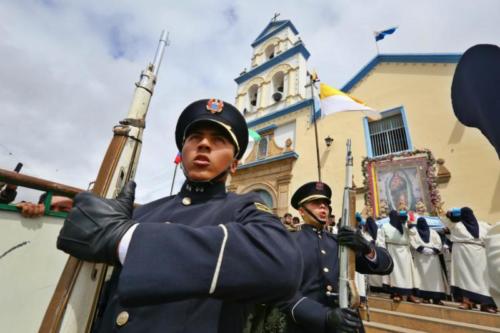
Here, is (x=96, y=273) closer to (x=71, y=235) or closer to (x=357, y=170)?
(x=71, y=235)

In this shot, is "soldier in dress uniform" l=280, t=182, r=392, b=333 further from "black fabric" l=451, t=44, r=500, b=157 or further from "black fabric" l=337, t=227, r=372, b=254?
"black fabric" l=451, t=44, r=500, b=157

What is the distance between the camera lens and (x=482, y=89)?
1156 mm

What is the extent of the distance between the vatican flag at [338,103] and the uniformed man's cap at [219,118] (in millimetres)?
4787

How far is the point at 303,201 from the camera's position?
267cm

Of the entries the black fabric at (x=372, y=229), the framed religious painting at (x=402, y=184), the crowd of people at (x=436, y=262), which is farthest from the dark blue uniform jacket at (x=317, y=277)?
the framed religious painting at (x=402, y=184)

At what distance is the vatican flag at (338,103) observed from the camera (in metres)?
5.51

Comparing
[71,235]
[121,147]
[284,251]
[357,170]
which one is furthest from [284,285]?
[357,170]

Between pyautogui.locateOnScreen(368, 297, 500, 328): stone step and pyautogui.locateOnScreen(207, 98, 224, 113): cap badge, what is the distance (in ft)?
16.0

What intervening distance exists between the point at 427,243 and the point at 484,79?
493cm

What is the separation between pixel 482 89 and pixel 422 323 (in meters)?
4.12

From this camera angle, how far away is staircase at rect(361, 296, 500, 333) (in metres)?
3.36

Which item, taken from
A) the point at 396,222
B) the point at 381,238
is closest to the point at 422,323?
the point at 381,238

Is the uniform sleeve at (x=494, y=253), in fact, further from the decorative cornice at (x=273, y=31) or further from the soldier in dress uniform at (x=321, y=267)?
the decorative cornice at (x=273, y=31)

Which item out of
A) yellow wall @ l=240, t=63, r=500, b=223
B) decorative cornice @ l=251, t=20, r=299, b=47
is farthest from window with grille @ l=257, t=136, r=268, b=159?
decorative cornice @ l=251, t=20, r=299, b=47
